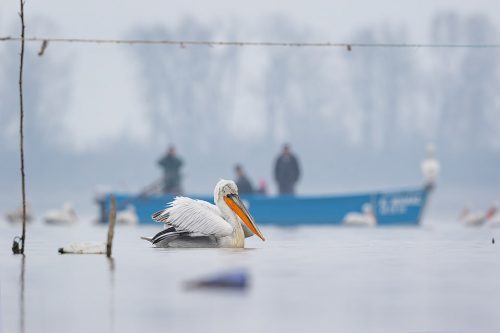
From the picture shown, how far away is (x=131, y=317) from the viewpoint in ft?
32.8

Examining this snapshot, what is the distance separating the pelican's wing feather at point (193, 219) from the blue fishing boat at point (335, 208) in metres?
17.2

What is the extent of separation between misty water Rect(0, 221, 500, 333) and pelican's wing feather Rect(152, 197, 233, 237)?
1.04 feet

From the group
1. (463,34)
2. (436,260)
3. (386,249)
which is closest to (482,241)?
(386,249)

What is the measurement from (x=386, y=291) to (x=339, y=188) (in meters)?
60.9

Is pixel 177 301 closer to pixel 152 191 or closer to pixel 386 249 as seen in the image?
pixel 386 249

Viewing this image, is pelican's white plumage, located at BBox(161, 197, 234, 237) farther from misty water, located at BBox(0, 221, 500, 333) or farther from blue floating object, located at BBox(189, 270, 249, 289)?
blue floating object, located at BBox(189, 270, 249, 289)

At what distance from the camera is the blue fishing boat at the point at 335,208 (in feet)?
114

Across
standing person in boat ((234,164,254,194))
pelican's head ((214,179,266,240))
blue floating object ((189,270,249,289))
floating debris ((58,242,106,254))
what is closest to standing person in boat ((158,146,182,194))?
standing person in boat ((234,164,254,194))

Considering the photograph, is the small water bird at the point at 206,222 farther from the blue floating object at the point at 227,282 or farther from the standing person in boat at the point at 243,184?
the standing person in boat at the point at 243,184

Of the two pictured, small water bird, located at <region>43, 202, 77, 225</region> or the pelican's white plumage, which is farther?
small water bird, located at <region>43, 202, 77, 225</region>

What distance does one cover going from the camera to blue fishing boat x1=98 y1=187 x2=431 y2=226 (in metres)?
34.7

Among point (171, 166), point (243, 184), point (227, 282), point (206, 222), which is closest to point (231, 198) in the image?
point (206, 222)

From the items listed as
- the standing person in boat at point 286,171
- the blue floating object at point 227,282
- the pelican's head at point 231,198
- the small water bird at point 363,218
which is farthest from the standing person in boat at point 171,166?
the blue floating object at point 227,282

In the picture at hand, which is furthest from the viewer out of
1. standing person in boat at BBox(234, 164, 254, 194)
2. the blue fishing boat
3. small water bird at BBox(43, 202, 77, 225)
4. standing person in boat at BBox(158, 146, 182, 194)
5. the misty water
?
standing person in boat at BBox(158, 146, 182, 194)
